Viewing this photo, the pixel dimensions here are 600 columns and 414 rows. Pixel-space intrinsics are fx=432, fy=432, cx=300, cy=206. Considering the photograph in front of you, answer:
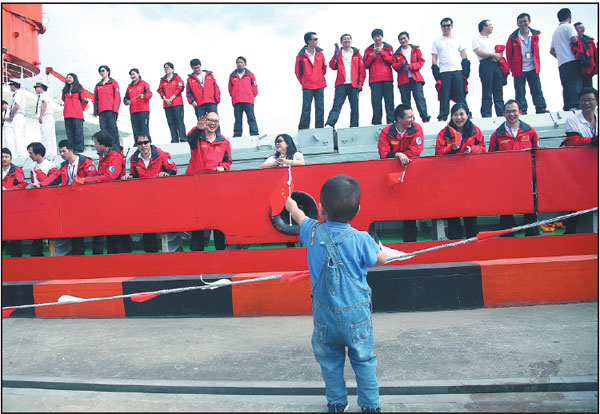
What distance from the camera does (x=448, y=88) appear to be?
22.4 feet

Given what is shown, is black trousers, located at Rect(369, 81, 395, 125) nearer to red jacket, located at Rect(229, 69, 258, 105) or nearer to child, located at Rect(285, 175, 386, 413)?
red jacket, located at Rect(229, 69, 258, 105)

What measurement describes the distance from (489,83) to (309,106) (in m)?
2.87

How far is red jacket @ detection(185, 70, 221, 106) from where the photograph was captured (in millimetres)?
8133

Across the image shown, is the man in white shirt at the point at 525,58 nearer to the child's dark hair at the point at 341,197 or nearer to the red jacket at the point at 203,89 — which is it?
the red jacket at the point at 203,89

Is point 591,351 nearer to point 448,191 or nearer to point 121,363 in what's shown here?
point 448,191

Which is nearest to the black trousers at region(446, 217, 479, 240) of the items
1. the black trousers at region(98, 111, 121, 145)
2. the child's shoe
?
the child's shoe

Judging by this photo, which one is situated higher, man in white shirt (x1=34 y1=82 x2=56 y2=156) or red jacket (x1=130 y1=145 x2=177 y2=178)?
man in white shirt (x1=34 y1=82 x2=56 y2=156)

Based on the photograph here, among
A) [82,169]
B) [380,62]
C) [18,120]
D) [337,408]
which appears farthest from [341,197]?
[18,120]

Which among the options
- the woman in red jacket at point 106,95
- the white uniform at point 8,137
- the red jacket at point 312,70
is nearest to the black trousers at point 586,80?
the red jacket at point 312,70

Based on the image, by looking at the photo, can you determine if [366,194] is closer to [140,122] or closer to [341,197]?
[341,197]

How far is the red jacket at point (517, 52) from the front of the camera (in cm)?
663

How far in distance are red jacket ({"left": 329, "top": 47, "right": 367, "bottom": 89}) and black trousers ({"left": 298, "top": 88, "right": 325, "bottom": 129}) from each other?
369mm

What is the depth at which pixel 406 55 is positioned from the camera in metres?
6.84

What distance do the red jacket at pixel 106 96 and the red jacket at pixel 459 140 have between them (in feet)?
22.4
